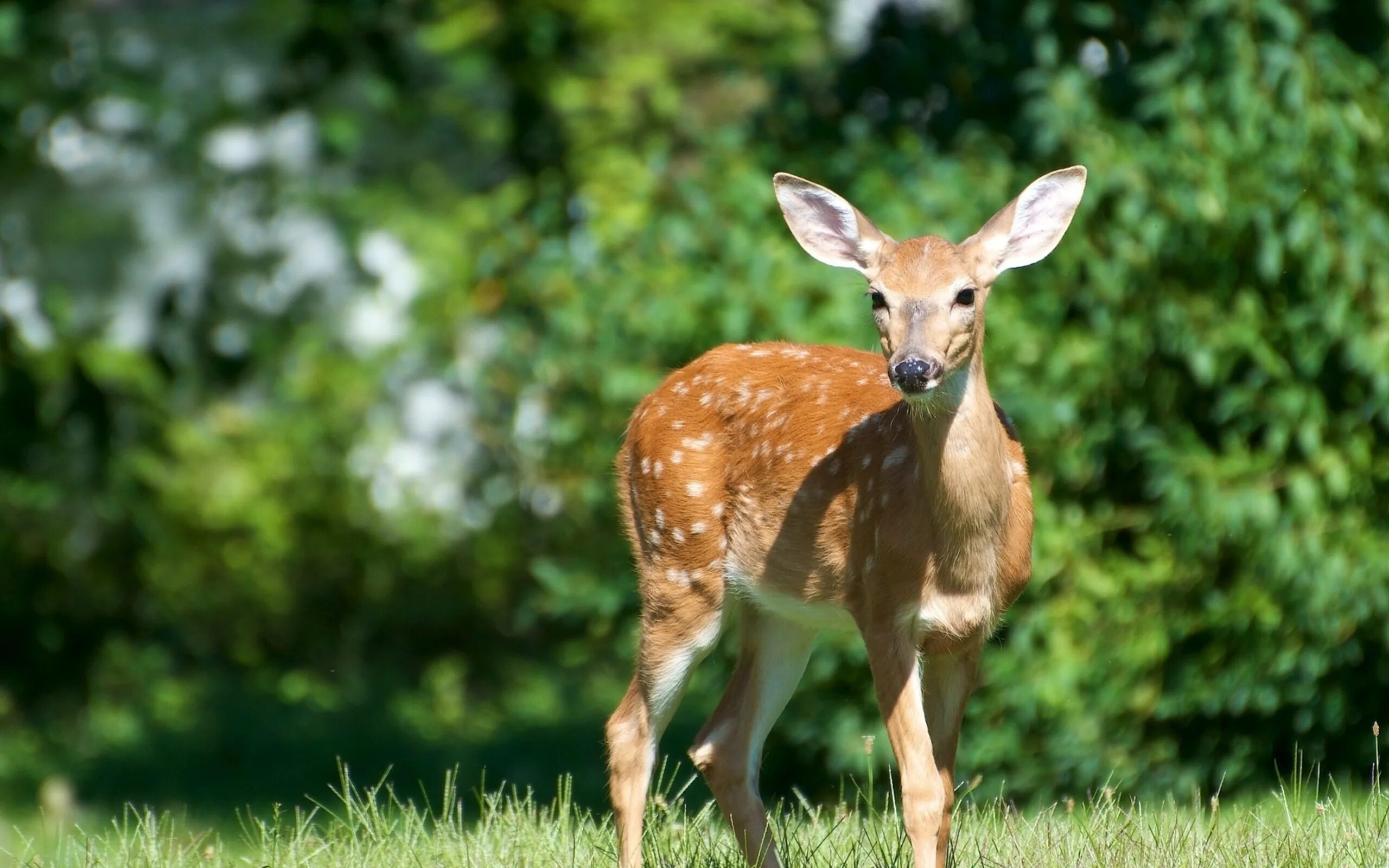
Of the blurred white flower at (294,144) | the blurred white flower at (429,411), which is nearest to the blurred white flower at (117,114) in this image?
the blurred white flower at (294,144)

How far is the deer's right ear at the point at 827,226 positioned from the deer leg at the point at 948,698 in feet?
3.24

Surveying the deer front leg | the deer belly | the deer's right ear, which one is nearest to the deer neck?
the deer belly

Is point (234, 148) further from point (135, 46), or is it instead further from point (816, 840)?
point (816, 840)

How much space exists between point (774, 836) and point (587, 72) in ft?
19.2

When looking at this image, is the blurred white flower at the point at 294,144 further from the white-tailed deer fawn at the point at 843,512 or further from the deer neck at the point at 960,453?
the deer neck at the point at 960,453

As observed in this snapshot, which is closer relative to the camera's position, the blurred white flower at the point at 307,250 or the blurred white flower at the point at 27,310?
the blurred white flower at the point at 27,310

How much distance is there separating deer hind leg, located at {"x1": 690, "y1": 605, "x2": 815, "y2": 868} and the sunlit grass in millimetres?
79

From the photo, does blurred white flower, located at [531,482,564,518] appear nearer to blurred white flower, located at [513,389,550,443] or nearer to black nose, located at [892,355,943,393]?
blurred white flower, located at [513,389,550,443]

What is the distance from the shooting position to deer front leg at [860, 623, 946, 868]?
170 inches

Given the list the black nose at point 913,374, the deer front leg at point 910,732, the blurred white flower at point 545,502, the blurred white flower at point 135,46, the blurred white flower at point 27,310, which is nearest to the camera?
the black nose at point 913,374

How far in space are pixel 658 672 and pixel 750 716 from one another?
0.35 m

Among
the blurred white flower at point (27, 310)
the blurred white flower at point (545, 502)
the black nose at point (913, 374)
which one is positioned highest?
the black nose at point (913, 374)

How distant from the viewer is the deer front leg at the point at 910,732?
4320mm

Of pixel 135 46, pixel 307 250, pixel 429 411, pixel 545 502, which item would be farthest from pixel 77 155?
pixel 545 502
